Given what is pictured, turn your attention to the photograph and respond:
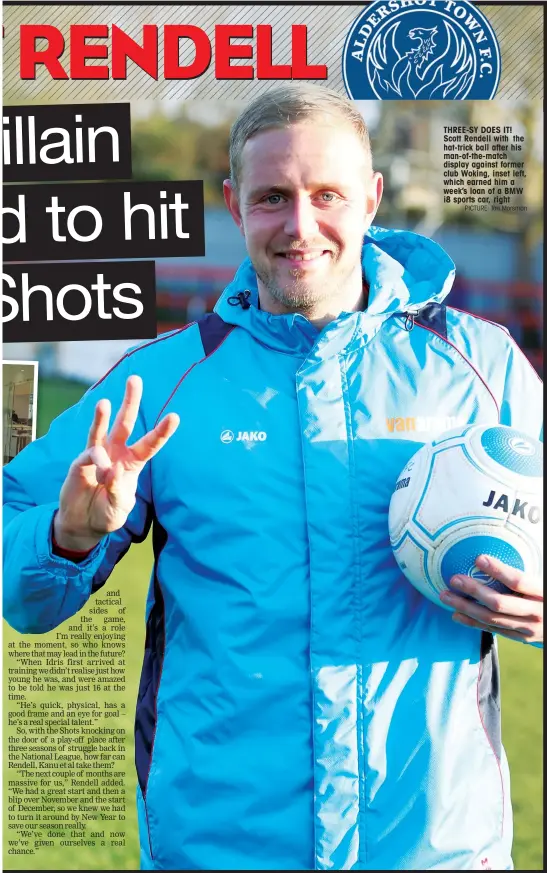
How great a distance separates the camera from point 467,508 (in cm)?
184

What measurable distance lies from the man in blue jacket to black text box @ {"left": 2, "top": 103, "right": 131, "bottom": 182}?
0.97 m

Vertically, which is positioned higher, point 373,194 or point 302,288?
point 373,194

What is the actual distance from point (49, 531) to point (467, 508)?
30.7 inches

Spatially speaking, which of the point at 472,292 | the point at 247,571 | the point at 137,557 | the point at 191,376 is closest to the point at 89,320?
the point at 191,376

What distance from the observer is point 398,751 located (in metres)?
1.86

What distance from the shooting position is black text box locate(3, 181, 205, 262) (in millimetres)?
2885

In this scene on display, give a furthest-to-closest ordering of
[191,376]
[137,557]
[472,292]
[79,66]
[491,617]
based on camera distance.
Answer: [137,557], [472,292], [79,66], [191,376], [491,617]

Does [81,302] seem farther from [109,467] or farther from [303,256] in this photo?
[109,467]

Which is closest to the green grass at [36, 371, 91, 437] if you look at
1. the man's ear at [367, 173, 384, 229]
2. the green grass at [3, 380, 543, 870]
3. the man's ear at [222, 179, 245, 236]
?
the green grass at [3, 380, 543, 870]

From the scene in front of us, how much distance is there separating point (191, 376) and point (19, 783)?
1643mm

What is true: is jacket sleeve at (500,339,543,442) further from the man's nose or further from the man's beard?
the man's nose

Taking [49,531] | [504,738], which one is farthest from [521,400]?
[504,738]

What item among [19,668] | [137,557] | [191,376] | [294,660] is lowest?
[137,557]

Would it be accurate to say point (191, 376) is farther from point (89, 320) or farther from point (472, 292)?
point (472, 292)
